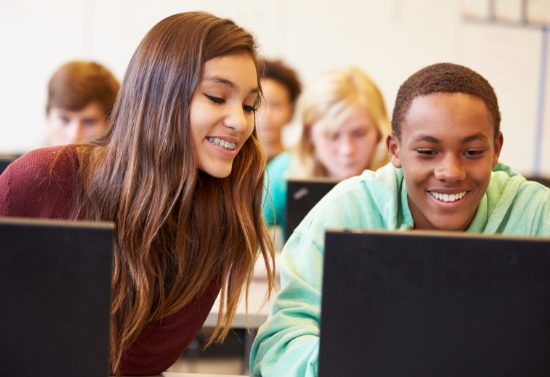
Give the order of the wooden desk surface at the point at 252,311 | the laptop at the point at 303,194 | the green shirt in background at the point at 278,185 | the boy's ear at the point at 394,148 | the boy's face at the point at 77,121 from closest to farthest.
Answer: the boy's ear at the point at 394,148 → the wooden desk surface at the point at 252,311 → the laptop at the point at 303,194 → the boy's face at the point at 77,121 → the green shirt in background at the point at 278,185

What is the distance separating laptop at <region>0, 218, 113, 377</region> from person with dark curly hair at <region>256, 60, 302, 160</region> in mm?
2853

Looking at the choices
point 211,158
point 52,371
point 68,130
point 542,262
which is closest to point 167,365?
point 211,158

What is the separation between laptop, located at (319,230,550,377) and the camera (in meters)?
0.82

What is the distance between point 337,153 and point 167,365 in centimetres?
166

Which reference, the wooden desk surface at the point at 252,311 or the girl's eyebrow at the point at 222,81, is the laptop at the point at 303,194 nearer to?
the wooden desk surface at the point at 252,311

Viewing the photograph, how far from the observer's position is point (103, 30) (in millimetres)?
3912

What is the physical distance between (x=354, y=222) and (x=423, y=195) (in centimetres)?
14

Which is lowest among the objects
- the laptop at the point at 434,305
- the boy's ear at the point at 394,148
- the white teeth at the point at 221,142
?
the laptop at the point at 434,305

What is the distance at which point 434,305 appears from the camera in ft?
2.74

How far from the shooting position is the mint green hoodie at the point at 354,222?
4.00ft

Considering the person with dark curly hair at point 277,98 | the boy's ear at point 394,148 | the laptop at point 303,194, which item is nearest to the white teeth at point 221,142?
the boy's ear at point 394,148

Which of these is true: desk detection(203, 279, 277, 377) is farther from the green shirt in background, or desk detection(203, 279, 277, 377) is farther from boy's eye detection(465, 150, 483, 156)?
boy's eye detection(465, 150, 483, 156)

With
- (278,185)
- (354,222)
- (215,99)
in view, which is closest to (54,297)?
(215,99)

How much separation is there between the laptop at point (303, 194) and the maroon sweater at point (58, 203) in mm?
829
